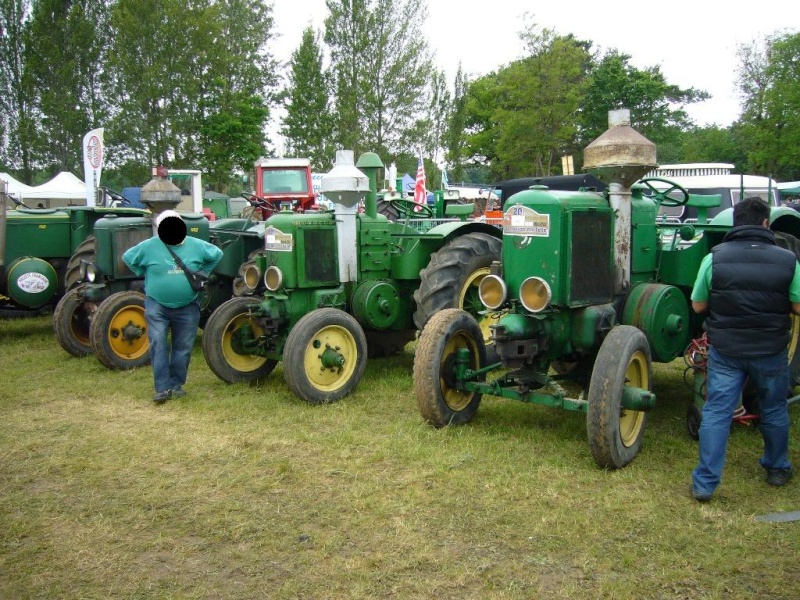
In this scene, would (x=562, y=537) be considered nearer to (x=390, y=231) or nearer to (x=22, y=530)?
(x=22, y=530)

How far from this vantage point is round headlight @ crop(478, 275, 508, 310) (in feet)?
14.6

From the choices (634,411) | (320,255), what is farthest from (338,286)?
(634,411)

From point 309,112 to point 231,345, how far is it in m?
23.1

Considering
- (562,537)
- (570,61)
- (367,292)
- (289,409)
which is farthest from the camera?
(570,61)

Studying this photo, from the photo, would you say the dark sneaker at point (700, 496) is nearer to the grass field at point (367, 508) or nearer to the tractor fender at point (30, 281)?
the grass field at point (367, 508)

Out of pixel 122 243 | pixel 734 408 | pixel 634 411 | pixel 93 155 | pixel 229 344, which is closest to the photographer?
pixel 734 408

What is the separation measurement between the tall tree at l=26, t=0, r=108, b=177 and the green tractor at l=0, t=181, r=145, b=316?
21.1 m

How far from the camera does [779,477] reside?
153 inches

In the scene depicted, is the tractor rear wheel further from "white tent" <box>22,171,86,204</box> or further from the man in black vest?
"white tent" <box>22,171,86,204</box>

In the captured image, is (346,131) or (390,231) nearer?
(390,231)

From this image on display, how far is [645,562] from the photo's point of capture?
3.07 m

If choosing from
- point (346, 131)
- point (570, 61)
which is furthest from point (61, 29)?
point (570, 61)

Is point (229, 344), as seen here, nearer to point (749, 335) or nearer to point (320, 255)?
point (320, 255)

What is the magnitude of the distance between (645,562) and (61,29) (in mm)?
30805
